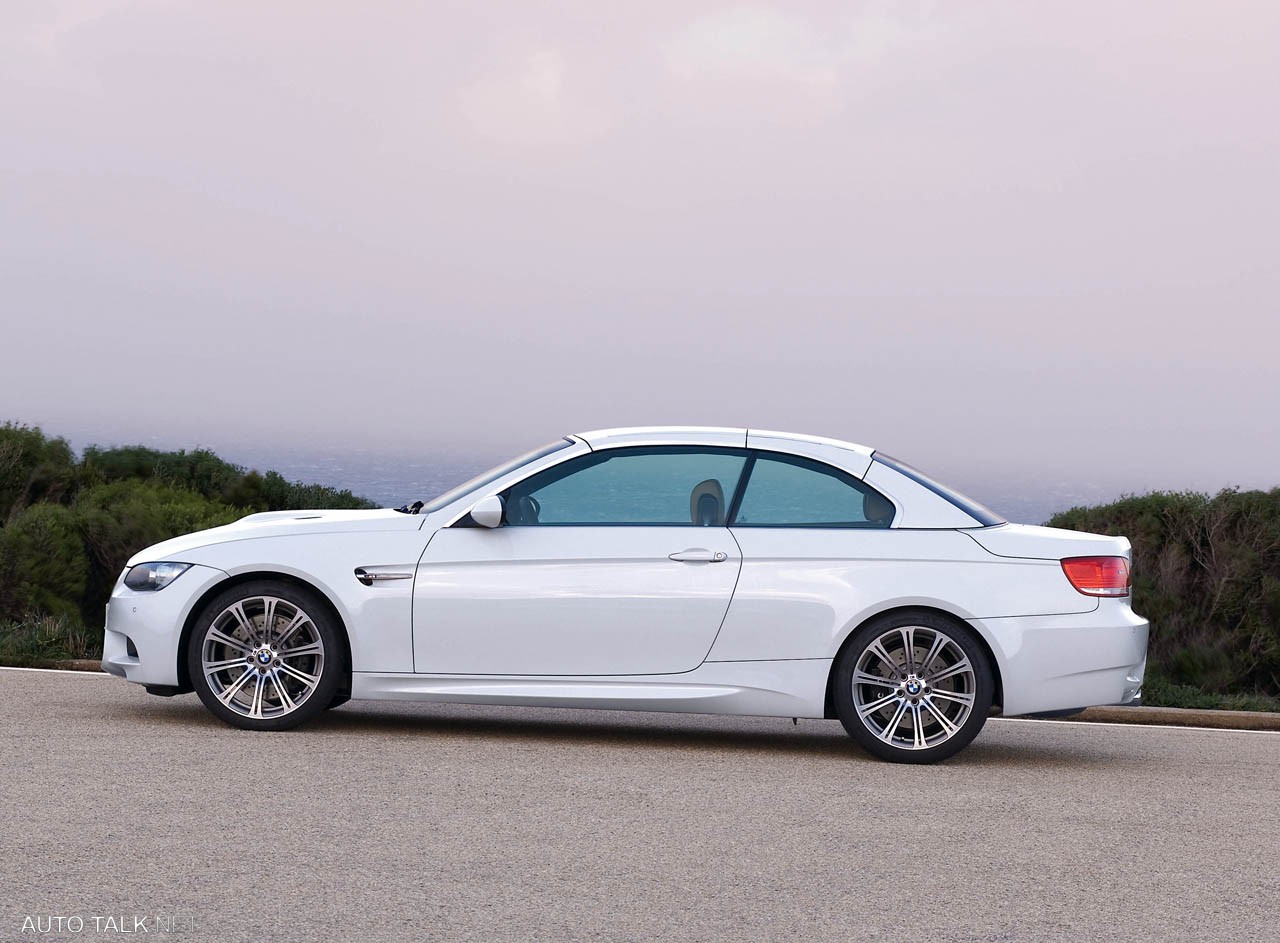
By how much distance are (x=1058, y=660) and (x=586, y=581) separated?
2.51 meters

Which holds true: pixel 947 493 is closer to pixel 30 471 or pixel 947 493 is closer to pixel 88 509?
pixel 88 509

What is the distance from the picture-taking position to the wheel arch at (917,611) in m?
8.23

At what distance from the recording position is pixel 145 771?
7137 mm

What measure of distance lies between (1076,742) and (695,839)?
4223 mm

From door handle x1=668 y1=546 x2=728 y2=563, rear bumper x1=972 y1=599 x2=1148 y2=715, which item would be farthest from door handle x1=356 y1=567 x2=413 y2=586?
rear bumper x1=972 y1=599 x2=1148 y2=715

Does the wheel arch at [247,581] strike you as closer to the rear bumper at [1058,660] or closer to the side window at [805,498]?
the side window at [805,498]

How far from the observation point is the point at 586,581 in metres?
8.26

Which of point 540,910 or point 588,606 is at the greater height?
point 588,606

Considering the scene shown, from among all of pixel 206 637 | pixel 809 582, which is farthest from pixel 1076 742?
pixel 206 637

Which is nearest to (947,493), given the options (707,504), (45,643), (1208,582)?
(707,504)

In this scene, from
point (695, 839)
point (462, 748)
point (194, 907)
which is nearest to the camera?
point (194, 907)

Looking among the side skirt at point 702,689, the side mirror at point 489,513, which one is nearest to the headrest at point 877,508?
the side skirt at point 702,689

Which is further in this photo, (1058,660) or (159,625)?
(159,625)

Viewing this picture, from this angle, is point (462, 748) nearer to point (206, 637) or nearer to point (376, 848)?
point (206, 637)
